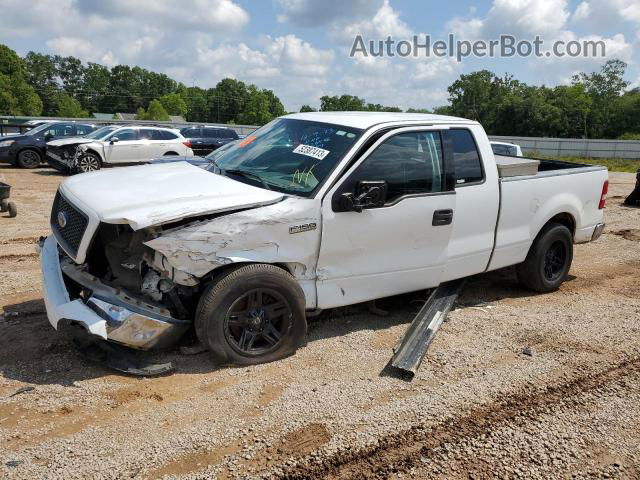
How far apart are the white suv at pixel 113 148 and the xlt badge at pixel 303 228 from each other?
1370 cm

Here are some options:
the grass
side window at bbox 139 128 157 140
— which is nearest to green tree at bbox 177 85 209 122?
the grass

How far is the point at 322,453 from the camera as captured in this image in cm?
321

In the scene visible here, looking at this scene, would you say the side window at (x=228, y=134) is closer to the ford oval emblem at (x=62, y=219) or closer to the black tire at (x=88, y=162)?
the black tire at (x=88, y=162)

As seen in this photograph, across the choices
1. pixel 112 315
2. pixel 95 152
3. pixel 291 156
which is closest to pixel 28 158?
pixel 95 152

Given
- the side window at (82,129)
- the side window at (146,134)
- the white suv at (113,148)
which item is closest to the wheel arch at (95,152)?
the white suv at (113,148)

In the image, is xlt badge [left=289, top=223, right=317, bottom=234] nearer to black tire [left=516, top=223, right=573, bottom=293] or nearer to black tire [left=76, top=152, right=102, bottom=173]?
black tire [left=516, top=223, right=573, bottom=293]

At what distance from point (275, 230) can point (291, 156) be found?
89 centimetres

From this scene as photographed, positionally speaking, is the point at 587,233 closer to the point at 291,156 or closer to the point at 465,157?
the point at 465,157

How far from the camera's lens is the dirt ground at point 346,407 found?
3.12 meters

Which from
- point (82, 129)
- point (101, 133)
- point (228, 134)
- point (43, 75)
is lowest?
point (101, 133)

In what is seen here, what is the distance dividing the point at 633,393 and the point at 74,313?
4188 millimetres

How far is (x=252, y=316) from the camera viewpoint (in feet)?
13.4

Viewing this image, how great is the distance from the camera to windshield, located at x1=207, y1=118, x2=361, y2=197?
436cm

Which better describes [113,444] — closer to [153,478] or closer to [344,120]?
[153,478]
